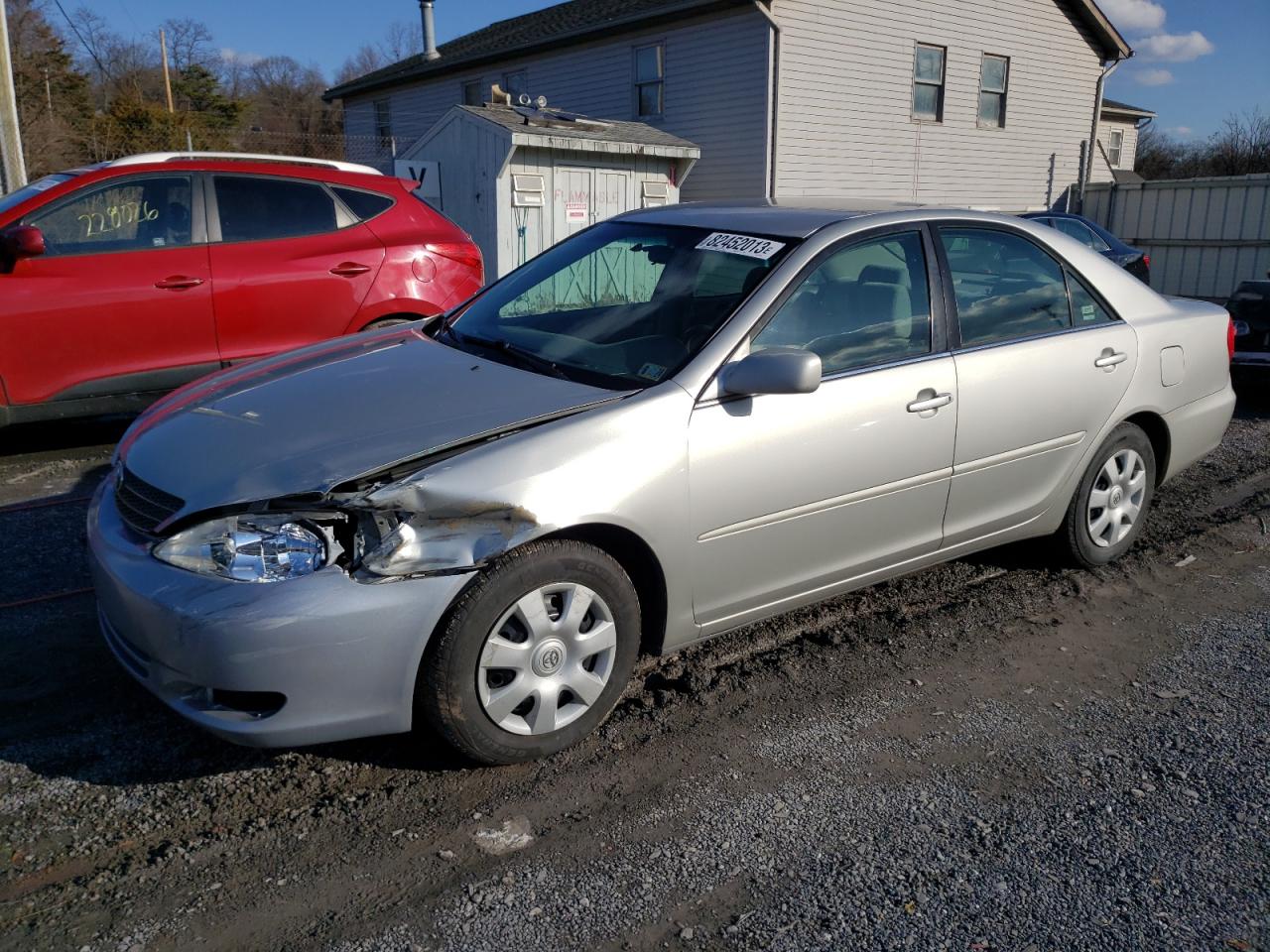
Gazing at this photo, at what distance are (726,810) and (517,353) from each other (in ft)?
5.78

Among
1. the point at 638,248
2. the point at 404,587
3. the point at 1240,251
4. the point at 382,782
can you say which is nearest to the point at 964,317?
the point at 638,248

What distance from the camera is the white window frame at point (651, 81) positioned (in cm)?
1839

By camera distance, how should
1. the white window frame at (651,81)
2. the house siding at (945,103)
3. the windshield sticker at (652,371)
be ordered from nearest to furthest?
the windshield sticker at (652,371) → the house siding at (945,103) → the white window frame at (651,81)

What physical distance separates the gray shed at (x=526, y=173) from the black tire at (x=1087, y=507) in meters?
9.17

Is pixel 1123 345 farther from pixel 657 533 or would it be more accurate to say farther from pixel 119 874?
pixel 119 874

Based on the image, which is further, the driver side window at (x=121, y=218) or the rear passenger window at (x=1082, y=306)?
the driver side window at (x=121, y=218)

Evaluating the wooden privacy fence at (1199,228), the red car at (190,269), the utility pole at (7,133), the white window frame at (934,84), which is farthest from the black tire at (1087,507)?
the white window frame at (934,84)

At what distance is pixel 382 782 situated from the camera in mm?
3039

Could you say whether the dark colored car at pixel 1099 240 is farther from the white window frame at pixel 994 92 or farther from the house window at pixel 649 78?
the white window frame at pixel 994 92

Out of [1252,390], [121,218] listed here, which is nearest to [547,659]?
[121,218]

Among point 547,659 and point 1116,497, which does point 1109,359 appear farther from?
point 547,659

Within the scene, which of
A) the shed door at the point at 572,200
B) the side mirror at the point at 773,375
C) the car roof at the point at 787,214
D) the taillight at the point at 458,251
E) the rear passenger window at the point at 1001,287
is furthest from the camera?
the shed door at the point at 572,200

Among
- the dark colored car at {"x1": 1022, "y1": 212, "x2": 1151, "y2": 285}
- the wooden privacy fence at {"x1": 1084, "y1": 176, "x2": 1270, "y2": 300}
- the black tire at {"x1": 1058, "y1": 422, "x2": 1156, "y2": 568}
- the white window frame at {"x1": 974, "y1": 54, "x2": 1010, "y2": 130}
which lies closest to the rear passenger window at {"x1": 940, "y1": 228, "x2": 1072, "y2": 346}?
the black tire at {"x1": 1058, "y1": 422, "x2": 1156, "y2": 568}

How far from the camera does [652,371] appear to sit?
3385mm
